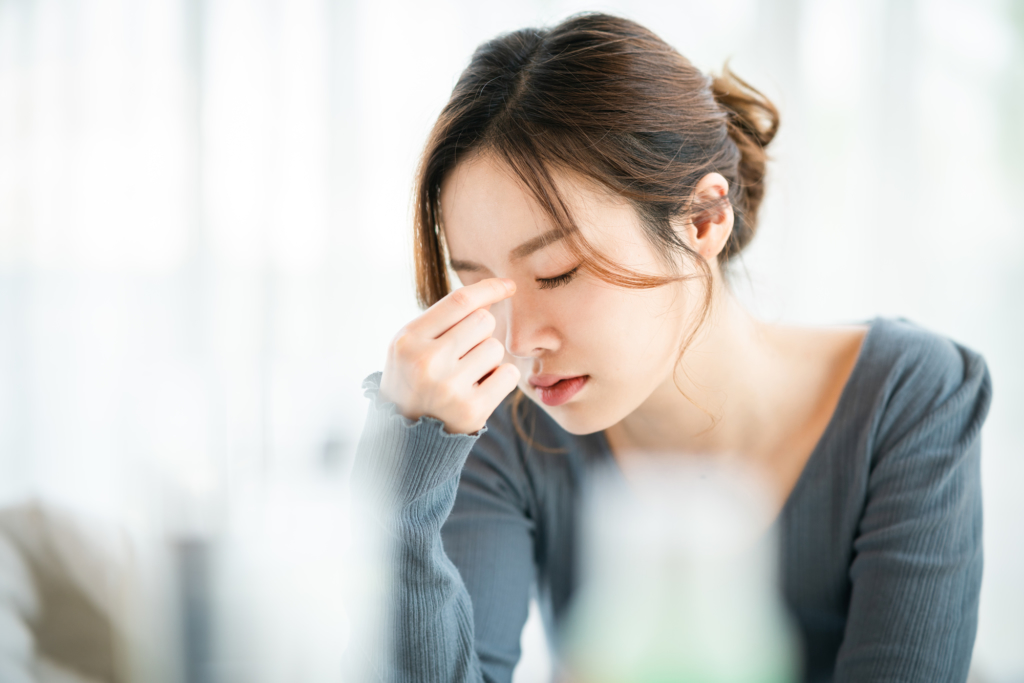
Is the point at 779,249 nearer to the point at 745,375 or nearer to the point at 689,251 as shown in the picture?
the point at 745,375

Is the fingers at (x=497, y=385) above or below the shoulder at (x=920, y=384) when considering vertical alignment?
above

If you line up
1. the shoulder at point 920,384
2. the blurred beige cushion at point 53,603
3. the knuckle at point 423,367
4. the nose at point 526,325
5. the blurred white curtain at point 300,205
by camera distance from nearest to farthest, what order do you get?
the knuckle at point 423,367 → the nose at point 526,325 → the shoulder at point 920,384 → the blurred beige cushion at point 53,603 → the blurred white curtain at point 300,205

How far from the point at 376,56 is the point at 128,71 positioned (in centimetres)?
60

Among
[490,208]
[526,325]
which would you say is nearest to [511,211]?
[490,208]

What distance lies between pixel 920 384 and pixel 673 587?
1.43 ft

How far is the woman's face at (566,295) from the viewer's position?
74cm

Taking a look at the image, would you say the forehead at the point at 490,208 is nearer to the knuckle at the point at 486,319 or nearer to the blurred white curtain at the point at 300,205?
the knuckle at the point at 486,319

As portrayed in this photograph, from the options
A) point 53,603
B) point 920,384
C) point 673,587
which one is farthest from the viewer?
point 53,603

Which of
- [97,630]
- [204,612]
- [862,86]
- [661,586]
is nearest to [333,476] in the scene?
[204,612]

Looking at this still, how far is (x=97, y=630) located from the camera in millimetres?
1273

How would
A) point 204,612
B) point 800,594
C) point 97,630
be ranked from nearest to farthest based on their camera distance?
1. point 800,594
2. point 97,630
3. point 204,612

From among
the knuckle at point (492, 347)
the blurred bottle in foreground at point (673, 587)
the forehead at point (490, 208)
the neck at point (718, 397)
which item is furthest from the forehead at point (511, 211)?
the blurred bottle in foreground at point (673, 587)

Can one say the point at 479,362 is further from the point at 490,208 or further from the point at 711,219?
the point at 711,219

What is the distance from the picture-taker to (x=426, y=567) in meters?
0.73
